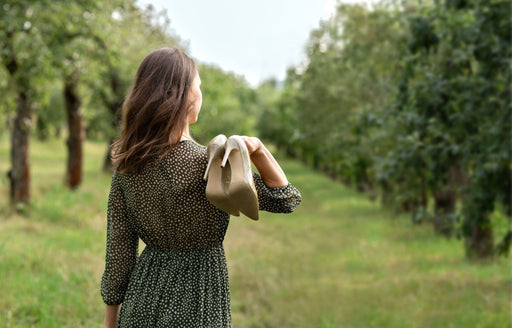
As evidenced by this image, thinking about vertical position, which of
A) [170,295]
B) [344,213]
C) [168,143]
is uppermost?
[168,143]

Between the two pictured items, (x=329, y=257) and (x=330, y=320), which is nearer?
(x=330, y=320)

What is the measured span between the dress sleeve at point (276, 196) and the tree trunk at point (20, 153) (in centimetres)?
1068

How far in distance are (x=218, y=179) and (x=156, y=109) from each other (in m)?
0.44

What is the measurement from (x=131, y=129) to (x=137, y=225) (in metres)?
0.45

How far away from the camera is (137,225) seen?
252 cm

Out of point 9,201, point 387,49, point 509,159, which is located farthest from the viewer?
point 9,201

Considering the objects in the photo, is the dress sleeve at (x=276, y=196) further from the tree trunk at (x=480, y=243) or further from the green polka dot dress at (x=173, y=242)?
the tree trunk at (x=480, y=243)

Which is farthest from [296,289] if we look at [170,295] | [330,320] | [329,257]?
[170,295]

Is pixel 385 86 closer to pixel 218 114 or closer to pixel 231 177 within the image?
pixel 231 177

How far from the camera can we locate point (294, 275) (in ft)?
32.6

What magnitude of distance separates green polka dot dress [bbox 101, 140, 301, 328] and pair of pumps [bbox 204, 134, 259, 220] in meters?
0.21

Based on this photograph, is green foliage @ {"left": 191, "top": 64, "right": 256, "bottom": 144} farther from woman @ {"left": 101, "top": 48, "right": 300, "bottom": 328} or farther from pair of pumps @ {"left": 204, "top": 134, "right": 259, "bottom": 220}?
pair of pumps @ {"left": 204, "top": 134, "right": 259, "bottom": 220}

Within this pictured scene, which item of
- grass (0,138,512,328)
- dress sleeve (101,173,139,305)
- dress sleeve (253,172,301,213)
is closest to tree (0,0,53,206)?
grass (0,138,512,328)

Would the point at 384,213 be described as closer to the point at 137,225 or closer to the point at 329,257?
the point at 329,257
